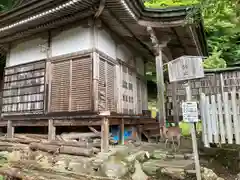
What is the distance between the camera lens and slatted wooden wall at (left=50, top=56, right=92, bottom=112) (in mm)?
6172

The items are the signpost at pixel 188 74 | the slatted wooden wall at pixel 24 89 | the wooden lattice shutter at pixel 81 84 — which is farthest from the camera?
the slatted wooden wall at pixel 24 89

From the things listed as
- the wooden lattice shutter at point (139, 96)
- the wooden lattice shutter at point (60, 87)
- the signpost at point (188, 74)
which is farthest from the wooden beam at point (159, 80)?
the wooden lattice shutter at point (60, 87)

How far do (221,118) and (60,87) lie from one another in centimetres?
497

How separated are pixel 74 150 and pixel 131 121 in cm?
271

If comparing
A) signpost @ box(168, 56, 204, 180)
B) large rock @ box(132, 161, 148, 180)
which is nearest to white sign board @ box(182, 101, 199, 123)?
signpost @ box(168, 56, 204, 180)

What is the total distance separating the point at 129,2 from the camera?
553 cm

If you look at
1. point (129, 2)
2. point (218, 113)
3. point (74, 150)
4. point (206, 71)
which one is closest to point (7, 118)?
point (74, 150)

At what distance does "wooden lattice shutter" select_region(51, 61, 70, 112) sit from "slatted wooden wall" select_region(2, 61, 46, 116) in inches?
19.7

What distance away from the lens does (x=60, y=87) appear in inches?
264

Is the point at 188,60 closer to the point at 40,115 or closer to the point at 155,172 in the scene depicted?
the point at 155,172

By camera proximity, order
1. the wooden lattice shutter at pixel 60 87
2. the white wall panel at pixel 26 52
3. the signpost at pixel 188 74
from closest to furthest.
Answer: the signpost at pixel 188 74 → the wooden lattice shutter at pixel 60 87 → the white wall panel at pixel 26 52

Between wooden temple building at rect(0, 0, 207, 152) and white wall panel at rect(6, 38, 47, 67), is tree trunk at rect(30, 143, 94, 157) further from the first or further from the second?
white wall panel at rect(6, 38, 47, 67)

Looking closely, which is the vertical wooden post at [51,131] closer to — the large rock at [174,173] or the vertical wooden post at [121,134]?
the vertical wooden post at [121,134]

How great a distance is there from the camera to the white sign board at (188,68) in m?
3.73
